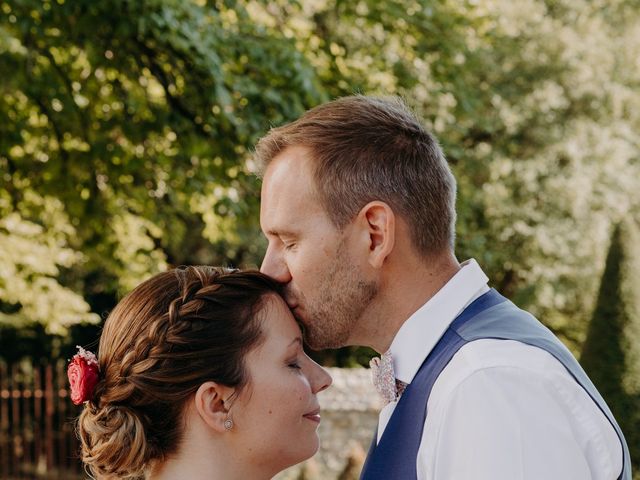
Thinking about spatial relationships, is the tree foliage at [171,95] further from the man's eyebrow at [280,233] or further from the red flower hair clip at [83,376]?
the man's eyebrow at [280,233]

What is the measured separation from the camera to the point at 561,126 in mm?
16438

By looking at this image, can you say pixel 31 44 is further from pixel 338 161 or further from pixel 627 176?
pixel 627 176

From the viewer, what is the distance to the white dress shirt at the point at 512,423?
164cm

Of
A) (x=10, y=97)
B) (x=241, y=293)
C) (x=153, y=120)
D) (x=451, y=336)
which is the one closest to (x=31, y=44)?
(x=10, y=97)

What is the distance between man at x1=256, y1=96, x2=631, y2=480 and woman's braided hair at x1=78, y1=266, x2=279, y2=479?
0.49ft

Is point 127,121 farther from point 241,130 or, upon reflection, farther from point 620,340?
point 620,340

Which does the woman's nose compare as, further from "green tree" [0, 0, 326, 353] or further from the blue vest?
"green tree" [0, 0, 326, 353]

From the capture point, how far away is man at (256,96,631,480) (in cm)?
173

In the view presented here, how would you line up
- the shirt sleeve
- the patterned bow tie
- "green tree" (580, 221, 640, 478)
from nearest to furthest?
the shirt sleeve → the patterned bow tie → "green tree" (580, 221, 640, 478)

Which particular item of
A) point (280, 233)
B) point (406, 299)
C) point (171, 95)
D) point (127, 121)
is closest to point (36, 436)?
point (127, 121)

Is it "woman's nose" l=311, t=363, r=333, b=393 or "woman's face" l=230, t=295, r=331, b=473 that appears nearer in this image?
"woman's face" l=230, t=295, r=331, b=473

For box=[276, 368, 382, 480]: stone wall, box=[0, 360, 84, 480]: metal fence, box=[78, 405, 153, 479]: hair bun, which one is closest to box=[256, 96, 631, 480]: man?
box=[78, 405, 153, 479]: hair bun

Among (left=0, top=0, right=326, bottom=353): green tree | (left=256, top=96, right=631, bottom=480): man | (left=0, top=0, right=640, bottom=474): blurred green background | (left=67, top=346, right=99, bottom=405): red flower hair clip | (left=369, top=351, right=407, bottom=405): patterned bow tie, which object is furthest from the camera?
(left=0, top=0, right=640, bottom=474): blurred green background

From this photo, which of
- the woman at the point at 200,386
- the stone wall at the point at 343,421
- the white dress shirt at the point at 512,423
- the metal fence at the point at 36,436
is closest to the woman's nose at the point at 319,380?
the woman at the point at 200,386
